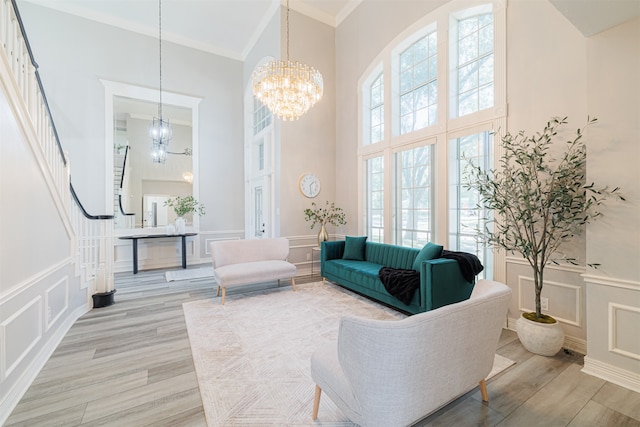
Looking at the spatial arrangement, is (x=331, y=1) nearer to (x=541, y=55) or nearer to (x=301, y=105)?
(x=301, y=105)

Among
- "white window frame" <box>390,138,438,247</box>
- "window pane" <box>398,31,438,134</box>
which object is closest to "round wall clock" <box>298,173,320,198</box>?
"white window frame" <box>390,138,438,247</box>

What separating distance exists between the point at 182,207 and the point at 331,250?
385 cm

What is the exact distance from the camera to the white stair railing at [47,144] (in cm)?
214

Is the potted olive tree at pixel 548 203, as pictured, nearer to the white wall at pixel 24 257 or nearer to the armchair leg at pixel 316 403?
the armchair leg at pixel 316 403

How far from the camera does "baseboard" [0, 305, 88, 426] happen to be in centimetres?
179

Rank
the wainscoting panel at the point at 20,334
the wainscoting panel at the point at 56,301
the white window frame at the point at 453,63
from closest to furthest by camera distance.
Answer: the wainscoting panel at the point at 20,334 → the wainscoting panel at the point at 56,301 → the white window frame at the point at 453,63

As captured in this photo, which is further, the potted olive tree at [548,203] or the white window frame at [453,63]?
the white window frame at [453,63]

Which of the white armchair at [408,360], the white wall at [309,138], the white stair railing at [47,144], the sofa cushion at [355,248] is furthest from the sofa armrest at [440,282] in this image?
the white stair railing at [47,144]

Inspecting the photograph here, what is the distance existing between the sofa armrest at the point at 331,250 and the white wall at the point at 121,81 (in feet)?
10.8

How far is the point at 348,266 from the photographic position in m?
4.25

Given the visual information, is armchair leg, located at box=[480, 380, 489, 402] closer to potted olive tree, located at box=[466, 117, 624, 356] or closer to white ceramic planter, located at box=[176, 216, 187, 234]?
potted olive tree, located at box=[466, 117, 624, 356]

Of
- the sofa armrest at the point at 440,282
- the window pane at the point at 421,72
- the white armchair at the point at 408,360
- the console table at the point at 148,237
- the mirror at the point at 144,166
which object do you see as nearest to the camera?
the white armchair at the point at 408,360

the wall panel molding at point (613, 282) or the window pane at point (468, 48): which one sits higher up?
the window pane at point (468, 48)

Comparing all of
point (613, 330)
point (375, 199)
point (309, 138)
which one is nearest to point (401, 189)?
point (375, 199)
